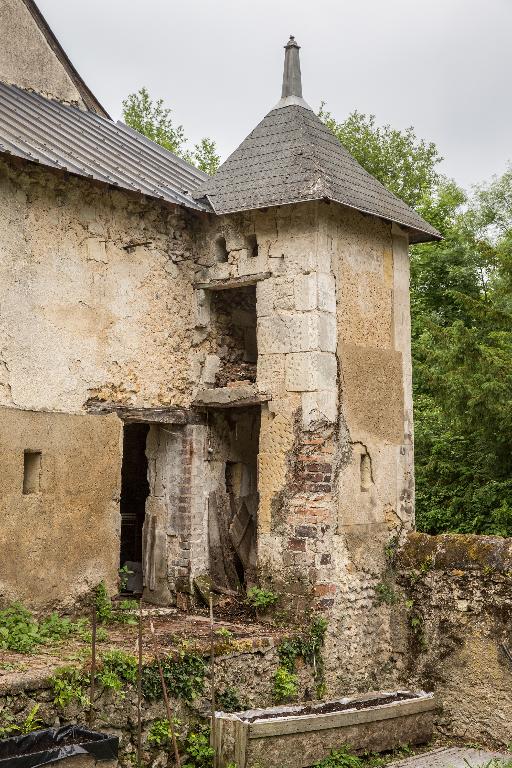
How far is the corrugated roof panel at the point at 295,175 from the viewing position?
909 centimetres

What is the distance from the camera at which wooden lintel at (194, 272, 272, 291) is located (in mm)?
9438

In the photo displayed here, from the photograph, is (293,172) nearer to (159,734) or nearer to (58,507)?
(58,507)

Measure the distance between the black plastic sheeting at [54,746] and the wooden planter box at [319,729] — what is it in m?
1.31

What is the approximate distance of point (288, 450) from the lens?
9.10 metres

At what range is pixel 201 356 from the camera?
→ 9.95m

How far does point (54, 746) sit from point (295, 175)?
5893 millimetres

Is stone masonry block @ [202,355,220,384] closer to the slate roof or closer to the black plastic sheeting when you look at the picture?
the slate roof

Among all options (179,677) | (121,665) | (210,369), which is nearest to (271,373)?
(210,369)

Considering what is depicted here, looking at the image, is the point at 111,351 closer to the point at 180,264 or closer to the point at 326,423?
the point at 180,264

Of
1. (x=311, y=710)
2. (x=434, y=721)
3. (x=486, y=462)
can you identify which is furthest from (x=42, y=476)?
(x=486, y=462)

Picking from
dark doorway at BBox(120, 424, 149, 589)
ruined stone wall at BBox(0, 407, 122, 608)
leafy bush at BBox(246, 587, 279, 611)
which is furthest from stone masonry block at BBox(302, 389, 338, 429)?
dark doorway at BBox(120, 424, 149, 589)

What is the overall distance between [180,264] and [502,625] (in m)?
5.09

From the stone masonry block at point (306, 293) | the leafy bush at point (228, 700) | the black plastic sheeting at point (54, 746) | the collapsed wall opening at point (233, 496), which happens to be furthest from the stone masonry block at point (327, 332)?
the black plastic sheeting at point (54, 746)

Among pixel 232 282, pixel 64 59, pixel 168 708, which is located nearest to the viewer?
pixel 168 708
